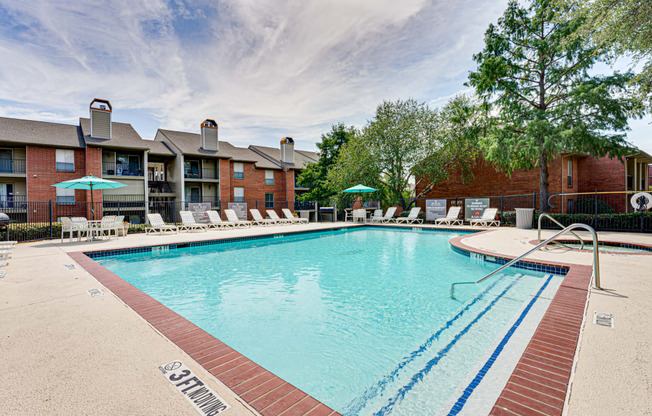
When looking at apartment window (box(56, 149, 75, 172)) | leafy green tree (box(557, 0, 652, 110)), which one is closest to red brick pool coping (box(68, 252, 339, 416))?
leafy green tree (box(557, 0, 652, 110))

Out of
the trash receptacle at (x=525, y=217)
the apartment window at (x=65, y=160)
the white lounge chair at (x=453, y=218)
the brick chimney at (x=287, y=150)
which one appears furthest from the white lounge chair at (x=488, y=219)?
the apartment window at (x=65, y=160)

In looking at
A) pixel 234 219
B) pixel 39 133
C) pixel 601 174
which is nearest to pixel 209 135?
pixel 39 133

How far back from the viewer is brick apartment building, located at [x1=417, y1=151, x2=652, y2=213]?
58.9ft

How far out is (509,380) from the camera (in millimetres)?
2002

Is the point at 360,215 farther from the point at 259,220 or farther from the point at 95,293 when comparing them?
the point at 95,293

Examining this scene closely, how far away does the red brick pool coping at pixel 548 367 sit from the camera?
5.67 ft

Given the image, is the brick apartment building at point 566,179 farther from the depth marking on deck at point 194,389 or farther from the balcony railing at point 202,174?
the depth marking on deck at point 194,389

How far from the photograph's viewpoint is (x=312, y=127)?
27578 millimetres

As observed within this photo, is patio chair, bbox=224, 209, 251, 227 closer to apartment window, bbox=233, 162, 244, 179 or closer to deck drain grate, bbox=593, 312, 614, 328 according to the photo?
apartment window, bbox=233, 162, 244, 179

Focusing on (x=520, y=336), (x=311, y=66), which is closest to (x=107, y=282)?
(x=520, y=336)

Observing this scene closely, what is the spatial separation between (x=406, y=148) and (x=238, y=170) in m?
14.8

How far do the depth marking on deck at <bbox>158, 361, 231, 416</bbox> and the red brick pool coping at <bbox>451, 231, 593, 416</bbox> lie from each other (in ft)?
5.23

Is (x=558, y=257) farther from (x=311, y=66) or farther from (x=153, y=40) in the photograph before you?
(x=153, y=40)

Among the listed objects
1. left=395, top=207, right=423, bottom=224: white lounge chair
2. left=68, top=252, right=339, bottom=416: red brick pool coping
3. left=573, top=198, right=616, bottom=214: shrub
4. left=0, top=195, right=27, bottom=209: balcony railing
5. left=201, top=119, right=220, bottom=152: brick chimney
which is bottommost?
left=68, top=252, right=339, bottom=416: red brick pool coping
